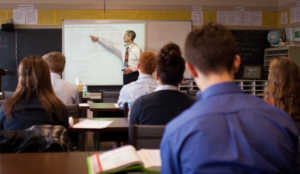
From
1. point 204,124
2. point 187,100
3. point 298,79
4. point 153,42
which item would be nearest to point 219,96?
point 204,124

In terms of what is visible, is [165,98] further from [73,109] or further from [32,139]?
[73,109]

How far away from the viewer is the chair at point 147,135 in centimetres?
160

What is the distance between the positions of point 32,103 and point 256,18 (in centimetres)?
613

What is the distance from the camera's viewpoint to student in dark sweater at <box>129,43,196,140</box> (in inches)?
73.5

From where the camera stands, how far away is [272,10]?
6.68 metres

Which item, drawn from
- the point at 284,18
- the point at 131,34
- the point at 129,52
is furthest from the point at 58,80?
the point at 284,18

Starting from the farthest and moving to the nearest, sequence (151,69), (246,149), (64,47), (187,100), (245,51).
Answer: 1. (245,51)
2. (64,47)
3. (151,69)
4. (187,100)
5. (246,149)

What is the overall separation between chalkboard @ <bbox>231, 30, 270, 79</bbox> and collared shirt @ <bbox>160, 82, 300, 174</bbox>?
613cm

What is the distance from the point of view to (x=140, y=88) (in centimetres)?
295

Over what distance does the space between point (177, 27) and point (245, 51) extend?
176 centimetres

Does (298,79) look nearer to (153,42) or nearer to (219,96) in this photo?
(219,96)

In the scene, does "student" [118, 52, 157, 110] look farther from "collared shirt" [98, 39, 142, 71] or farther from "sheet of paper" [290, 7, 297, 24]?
"sheet of paper" [290, 7, 297, 24]

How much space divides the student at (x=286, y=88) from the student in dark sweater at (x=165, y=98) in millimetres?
628

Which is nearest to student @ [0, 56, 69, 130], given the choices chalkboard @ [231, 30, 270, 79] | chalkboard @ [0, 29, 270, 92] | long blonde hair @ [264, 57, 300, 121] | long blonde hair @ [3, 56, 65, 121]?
long blonde hair @ [3, 56, 65, 121]
